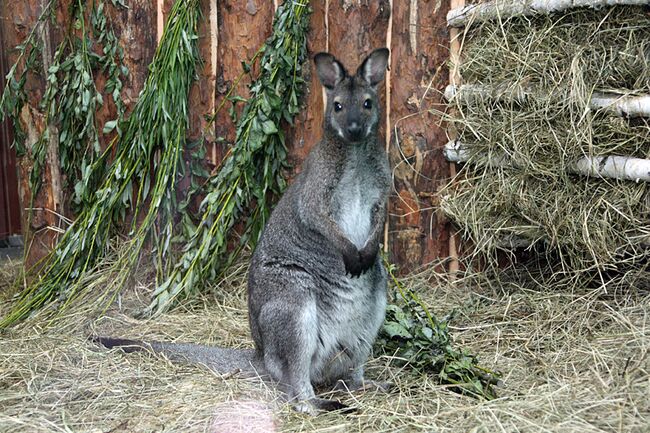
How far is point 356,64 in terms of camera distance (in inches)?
233

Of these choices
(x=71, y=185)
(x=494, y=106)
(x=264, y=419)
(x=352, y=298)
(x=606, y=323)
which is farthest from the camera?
(x=71, y=185)

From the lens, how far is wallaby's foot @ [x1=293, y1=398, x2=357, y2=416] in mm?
4285

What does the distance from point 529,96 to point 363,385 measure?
2.19m

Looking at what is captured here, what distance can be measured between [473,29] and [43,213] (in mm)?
3653

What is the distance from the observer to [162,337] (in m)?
5.52

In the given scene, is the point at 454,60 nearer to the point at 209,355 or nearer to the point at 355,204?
the point at 355,204

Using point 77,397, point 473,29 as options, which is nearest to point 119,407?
point 77,397

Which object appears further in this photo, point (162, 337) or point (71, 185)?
point (71, 185)

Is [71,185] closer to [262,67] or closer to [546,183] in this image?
[262,67]

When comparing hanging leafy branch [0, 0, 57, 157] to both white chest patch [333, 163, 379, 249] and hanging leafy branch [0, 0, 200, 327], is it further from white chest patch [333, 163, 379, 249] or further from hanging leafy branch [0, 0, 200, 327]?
white chest patch [333, 163, 379, 249]

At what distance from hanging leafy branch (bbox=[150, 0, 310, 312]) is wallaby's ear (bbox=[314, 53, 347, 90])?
3.18ft

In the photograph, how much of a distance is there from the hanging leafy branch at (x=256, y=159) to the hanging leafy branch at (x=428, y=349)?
4.32 feet

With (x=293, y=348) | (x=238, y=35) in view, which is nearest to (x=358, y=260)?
(x=293, y=348)

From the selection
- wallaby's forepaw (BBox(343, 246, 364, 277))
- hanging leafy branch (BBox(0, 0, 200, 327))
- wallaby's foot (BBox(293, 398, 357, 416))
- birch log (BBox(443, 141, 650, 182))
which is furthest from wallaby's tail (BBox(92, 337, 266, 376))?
birch log (BBox(443, 141, 650, 182))
